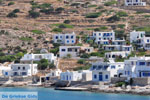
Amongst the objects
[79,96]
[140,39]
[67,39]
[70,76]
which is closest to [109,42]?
[140,39]

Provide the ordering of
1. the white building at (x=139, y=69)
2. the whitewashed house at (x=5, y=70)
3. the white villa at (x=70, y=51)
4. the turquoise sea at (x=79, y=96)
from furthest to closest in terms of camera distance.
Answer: the white villa at (x=70, y=51) < the whitewashed house at (x=5, y=70) < the white building at (x=139, y=69) < the turquoise sea at (x=79, y=96)

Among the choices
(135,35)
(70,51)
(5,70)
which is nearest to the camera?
(5,70)

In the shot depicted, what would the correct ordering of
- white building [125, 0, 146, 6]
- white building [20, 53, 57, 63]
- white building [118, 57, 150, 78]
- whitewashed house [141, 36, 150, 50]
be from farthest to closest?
white building [125, 0, 146, 6] < whitewashed house [141, 36, 150, 50] < white building [20, 53, 57, 63] < white building [118, 57, 150, 78]

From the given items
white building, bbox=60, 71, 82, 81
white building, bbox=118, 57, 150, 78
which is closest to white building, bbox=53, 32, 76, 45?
white building, bbox=60, 71, 82, 81

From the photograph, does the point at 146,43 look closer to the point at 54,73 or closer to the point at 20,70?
the point at 54,73

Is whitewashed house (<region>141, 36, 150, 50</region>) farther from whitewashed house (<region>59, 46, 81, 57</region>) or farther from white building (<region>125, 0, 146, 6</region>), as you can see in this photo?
white building (<region>125, 0, 146, 6</region>)

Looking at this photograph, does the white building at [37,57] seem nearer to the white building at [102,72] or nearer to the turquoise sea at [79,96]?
the white building at [102,72]

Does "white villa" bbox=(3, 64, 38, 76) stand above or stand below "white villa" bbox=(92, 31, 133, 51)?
below

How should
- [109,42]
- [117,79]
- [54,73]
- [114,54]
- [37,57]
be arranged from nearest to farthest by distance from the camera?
1. [117,79]
2. [54,73]
3. [37,57]
4. [114,54]
5. [109,42]

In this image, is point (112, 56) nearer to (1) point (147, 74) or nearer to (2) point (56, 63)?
(2) point (56, 63)

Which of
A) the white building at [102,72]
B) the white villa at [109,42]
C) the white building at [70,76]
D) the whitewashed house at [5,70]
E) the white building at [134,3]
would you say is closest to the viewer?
the white building at [102,72]

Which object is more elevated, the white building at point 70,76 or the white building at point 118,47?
the white building at point 118,47

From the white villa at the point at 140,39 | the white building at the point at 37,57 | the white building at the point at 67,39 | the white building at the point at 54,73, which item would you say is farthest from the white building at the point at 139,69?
the white building at the point at 67,39

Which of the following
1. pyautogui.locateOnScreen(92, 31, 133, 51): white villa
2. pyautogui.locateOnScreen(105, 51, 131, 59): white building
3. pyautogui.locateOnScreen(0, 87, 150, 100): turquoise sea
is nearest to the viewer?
pyautogui.locateOnScreen(0, 87, 150, 100): turquoise sea
